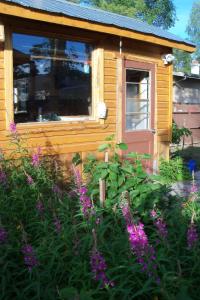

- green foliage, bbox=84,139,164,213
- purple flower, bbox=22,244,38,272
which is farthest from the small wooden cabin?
purple flower, bbox=22,244,38,272

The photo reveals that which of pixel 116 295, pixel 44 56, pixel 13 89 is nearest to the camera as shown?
pixel 116 295

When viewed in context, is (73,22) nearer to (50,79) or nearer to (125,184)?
(50,79)

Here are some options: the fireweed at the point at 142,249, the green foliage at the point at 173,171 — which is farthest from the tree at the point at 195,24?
the fireweed at the point at 142,249

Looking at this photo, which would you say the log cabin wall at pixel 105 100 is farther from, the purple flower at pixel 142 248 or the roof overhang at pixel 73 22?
the purple flower at pixel 142 248

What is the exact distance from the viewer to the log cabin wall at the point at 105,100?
5887 millimetres

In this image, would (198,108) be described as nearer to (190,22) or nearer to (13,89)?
(13,89)

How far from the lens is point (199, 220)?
13.0ft

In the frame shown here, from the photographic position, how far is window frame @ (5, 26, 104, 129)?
5867mm

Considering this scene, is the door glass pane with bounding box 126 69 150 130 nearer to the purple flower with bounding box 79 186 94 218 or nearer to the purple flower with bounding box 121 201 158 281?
the purple flower with bounding box 79 186 94 218

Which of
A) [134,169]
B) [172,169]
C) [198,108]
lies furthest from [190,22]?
[134,169]

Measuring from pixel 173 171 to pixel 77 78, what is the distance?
3278 millimetres

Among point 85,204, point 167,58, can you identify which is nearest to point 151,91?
point 167,58

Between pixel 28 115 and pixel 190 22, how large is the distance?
6241 centimetres

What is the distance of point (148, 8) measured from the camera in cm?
4047
